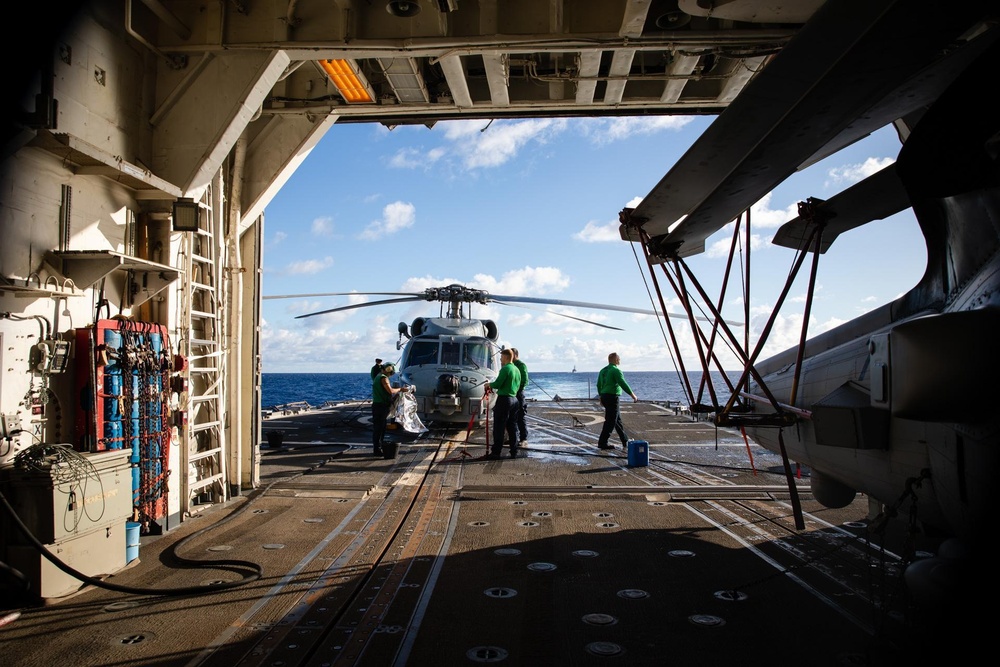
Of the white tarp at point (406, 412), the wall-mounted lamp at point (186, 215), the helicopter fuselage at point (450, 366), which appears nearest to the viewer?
the wall-mounted lamp at point (186, 215)

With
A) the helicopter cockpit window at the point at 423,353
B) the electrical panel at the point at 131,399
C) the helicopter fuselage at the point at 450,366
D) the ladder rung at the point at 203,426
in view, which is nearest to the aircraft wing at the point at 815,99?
the electrical panel at the point at 131,399

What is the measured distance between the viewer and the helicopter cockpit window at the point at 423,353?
1614 centimetres

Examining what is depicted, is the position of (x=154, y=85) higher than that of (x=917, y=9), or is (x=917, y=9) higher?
(x=154, y=85)

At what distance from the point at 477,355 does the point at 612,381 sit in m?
5.03

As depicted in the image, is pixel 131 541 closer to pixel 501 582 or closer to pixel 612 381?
pixel 501 582

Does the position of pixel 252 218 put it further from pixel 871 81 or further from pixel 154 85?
pixel 871 81

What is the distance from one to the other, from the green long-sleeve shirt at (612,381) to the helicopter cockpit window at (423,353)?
17.0ft

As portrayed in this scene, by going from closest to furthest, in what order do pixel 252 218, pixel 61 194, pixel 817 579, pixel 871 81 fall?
1. pixel 871 81
2. pixel 817 579
3. pixel 61 194
4. pixel 252 218

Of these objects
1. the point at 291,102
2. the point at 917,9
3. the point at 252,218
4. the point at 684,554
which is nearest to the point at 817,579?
the point at 684,554

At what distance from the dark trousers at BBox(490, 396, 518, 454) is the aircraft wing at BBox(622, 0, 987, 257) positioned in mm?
7199

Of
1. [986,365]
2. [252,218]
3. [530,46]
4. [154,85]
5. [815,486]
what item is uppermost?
[530,46]

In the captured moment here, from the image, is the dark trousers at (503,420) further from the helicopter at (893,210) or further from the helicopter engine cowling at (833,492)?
the helicopter at (893,210)

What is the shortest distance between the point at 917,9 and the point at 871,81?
0.51 meters

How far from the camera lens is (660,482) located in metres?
9.32
